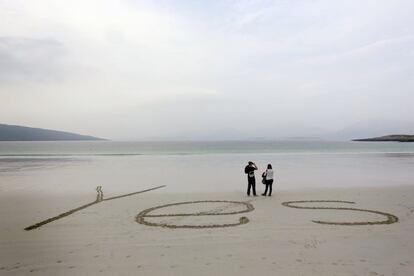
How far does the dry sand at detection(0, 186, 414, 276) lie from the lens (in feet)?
28.1

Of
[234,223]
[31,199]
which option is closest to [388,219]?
[234,223]

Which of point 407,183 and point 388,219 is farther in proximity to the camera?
point 407,183

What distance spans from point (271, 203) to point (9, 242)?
1084 cm

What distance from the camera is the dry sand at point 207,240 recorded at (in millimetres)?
8562

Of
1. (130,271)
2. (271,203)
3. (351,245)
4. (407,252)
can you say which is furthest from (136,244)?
(271,203)

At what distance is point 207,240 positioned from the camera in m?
10.8

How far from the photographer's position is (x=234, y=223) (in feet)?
42.4

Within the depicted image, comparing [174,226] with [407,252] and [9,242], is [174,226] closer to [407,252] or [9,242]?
[9,242]

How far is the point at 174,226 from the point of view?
496 inches

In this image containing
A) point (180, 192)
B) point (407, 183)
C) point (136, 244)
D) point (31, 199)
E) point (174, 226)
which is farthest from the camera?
point (407, 183)

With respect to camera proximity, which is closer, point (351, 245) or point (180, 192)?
point (351, 245)

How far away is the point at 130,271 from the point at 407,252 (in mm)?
6965

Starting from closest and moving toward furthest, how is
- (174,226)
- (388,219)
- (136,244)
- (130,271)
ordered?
(130,271)
(136,244)
(174,226)
(388,219)

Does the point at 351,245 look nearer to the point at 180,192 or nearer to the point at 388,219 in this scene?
the point at 388,219
